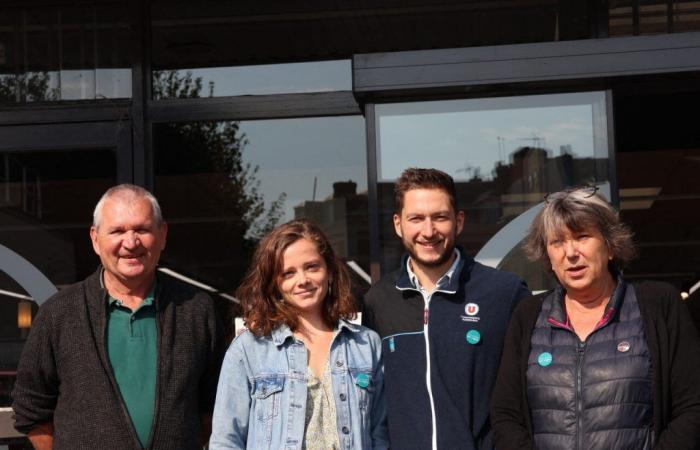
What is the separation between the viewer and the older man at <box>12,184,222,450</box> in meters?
4.01

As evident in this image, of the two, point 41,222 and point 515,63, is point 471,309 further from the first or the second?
point 41,222

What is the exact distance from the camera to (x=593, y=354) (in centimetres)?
365

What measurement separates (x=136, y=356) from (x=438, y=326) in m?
1.10

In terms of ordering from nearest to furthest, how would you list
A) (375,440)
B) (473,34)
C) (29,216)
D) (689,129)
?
(375,440), (473,34), (29,216), (689,129)

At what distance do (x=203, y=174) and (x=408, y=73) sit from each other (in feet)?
7.77

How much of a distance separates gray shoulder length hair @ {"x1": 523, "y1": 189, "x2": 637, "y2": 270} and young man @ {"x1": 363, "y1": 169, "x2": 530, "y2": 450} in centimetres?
35

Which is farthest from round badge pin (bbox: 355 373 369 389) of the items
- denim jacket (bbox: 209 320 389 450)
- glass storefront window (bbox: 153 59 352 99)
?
glass storefront window (bbox: 153 59 352 99)

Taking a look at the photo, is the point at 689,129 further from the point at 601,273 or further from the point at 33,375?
Result: the point at 33,375

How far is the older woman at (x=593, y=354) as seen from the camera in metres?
3.58

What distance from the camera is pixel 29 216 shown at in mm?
6887

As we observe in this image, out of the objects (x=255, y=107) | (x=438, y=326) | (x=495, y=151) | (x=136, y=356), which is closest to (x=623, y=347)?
(x=438, y=326)

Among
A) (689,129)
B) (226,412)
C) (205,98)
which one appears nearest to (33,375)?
(226,412)

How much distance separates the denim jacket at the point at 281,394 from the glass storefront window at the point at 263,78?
2596 mm

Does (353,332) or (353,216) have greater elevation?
(353,216)
